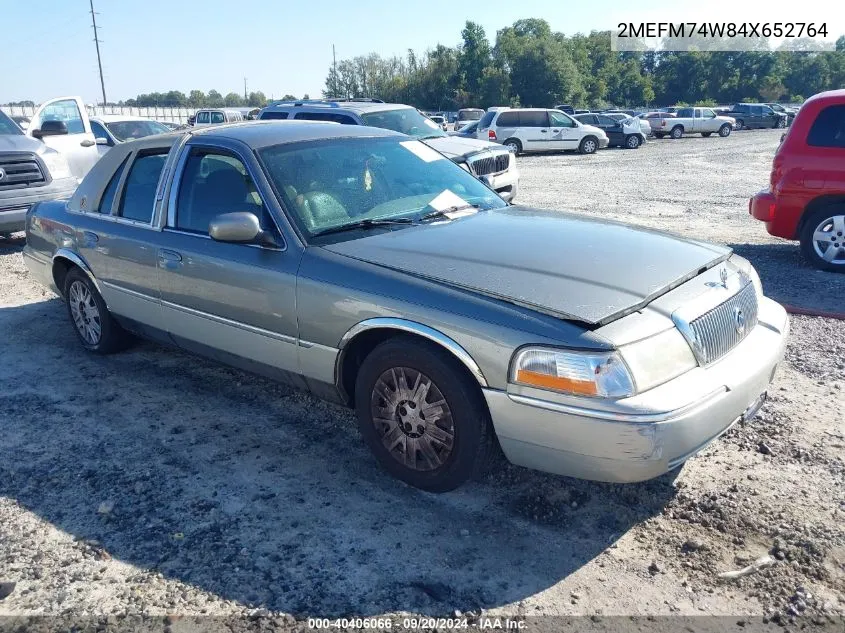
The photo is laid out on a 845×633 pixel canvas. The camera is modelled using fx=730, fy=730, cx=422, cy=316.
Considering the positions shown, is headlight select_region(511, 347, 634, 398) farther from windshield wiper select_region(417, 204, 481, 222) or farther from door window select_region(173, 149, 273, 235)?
door window select_region(173, 149, 273, 235)

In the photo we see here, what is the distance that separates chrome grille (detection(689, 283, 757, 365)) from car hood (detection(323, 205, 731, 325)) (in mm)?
209

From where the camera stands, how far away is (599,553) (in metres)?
3.04

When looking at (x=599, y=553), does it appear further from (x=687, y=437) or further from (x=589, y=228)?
(x=589, y=228)

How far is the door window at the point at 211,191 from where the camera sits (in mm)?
4094

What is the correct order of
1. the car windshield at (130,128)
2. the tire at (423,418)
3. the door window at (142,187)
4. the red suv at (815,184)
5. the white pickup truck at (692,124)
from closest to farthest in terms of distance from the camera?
the tire at (423,418) < the door window at (142,187) < the red suv at (815,184) < the car windshield at (130,128) < the white pickup truck at (692,124)

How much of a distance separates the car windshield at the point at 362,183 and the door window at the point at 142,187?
1.01 metres

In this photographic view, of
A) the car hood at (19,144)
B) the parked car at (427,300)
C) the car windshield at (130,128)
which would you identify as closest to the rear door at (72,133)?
the car hood at (19,144)

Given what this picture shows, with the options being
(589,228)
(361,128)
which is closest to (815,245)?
(589,228)

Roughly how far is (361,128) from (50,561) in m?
3.10

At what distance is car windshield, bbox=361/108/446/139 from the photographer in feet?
37.9

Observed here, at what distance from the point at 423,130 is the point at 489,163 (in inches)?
68.7

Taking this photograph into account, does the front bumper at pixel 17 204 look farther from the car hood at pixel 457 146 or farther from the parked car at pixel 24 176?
the car hood at pixel 457 146

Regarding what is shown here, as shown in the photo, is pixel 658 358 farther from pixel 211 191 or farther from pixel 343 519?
pixel 211 191

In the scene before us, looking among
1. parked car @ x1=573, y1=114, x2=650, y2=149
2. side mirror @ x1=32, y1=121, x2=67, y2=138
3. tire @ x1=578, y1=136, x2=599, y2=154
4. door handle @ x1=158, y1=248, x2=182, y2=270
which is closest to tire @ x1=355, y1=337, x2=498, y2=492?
door handle @ x1=158, y1=248, x2=182, y2=270
